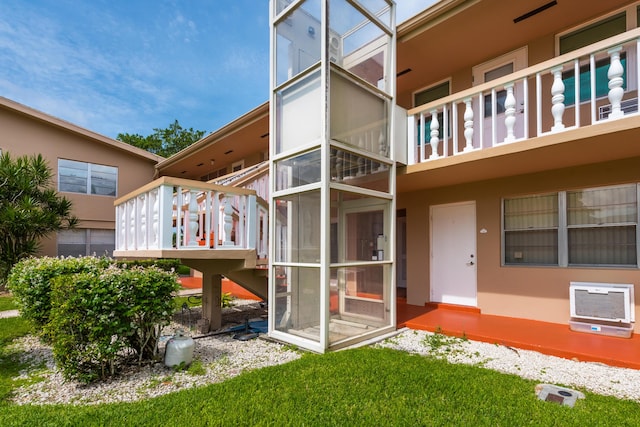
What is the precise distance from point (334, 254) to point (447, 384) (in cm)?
207

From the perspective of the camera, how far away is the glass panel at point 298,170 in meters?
4.87

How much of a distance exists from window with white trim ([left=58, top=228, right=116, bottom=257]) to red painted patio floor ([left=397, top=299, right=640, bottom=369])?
11130 mm

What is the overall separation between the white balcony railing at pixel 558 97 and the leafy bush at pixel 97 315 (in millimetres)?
4552

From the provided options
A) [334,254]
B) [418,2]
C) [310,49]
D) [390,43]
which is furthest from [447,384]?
[418,2]

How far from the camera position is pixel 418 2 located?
6.98 metres

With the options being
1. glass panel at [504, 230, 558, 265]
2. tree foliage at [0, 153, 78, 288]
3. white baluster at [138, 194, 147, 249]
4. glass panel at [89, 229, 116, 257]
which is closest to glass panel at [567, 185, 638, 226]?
glass panel at [504, 230, 558, 265]

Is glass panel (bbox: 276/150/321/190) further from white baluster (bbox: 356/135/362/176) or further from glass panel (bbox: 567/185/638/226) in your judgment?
glass panel (bbox: 567/185/638/226)

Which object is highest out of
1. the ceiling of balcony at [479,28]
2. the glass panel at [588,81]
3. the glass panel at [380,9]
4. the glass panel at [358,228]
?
the glass panel at [380,9]

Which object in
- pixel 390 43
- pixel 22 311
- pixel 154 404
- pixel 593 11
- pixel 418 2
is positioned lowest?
pixel 154 404

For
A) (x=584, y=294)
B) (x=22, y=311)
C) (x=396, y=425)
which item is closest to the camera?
(x=396, y=425)

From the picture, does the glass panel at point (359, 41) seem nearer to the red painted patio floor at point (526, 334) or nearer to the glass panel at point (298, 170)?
the glass panel at point (298, 170)

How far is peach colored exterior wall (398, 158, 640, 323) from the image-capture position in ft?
17.3

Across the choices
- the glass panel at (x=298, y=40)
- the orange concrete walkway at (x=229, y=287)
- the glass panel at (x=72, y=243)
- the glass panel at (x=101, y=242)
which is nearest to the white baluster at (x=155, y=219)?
the glass panel at (x=298, y=40)

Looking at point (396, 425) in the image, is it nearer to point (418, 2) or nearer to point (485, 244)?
point (485, 244)
